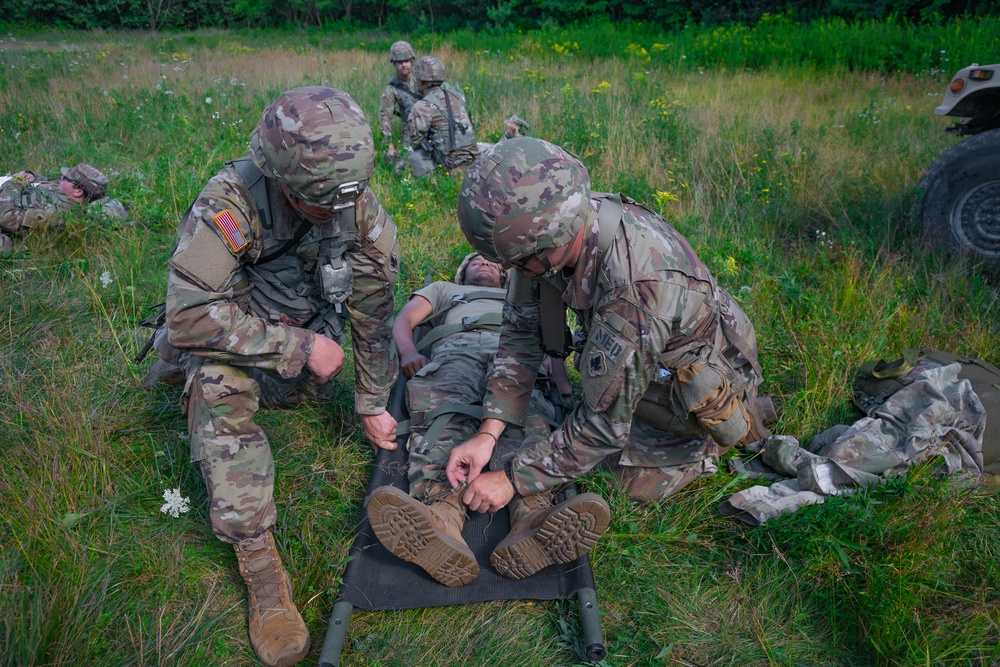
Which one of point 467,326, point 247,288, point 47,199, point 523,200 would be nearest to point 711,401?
point 523,200

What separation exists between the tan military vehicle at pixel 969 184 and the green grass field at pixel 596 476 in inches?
6.4

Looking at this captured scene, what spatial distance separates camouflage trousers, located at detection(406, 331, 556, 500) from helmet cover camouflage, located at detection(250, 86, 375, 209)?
109cm

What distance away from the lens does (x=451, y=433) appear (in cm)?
305

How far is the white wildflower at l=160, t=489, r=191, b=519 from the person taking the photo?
8.95ft

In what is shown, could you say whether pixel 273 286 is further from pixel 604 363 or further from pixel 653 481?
pixel 653 481

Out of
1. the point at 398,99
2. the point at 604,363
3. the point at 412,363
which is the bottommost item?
the point at 412,363

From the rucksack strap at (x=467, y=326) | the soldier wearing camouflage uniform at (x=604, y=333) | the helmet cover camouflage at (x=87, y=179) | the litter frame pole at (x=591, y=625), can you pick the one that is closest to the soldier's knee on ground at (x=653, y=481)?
the soldier wearing camouflage uniform at (x=604, y=333)

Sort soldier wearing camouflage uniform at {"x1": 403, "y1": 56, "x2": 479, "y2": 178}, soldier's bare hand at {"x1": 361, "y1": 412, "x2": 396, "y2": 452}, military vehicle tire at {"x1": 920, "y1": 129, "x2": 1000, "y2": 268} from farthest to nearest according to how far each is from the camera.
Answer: soldier wearing camouflage uniform at {"x1": 403, "y1": 56, "x2": 479, "y2": 178}
military vehicle tire at {"x1": 920, "y1": 129, "x2": 1000, "y2": 268}
soldier's bare hand at {"x1": 361, "y1": 412, "x2": 396, "y2": 452}

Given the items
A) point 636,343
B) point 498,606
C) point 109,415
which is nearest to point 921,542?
point 636,343

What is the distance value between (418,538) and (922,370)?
258cm

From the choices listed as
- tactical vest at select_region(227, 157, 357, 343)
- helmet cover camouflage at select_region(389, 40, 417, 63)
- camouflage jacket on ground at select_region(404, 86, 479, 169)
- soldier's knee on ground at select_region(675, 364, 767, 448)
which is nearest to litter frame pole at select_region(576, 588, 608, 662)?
soldier's knee on ground at select_region(675, 364, 767, 448)

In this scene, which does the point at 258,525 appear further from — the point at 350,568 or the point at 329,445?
the point at 329,445

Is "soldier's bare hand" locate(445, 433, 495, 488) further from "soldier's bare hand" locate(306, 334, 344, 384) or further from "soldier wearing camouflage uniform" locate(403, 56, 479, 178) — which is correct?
"soldier wearing camouflage uniform" locate(403, 56, 479, 178)

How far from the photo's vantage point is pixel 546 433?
3076 millimetres
